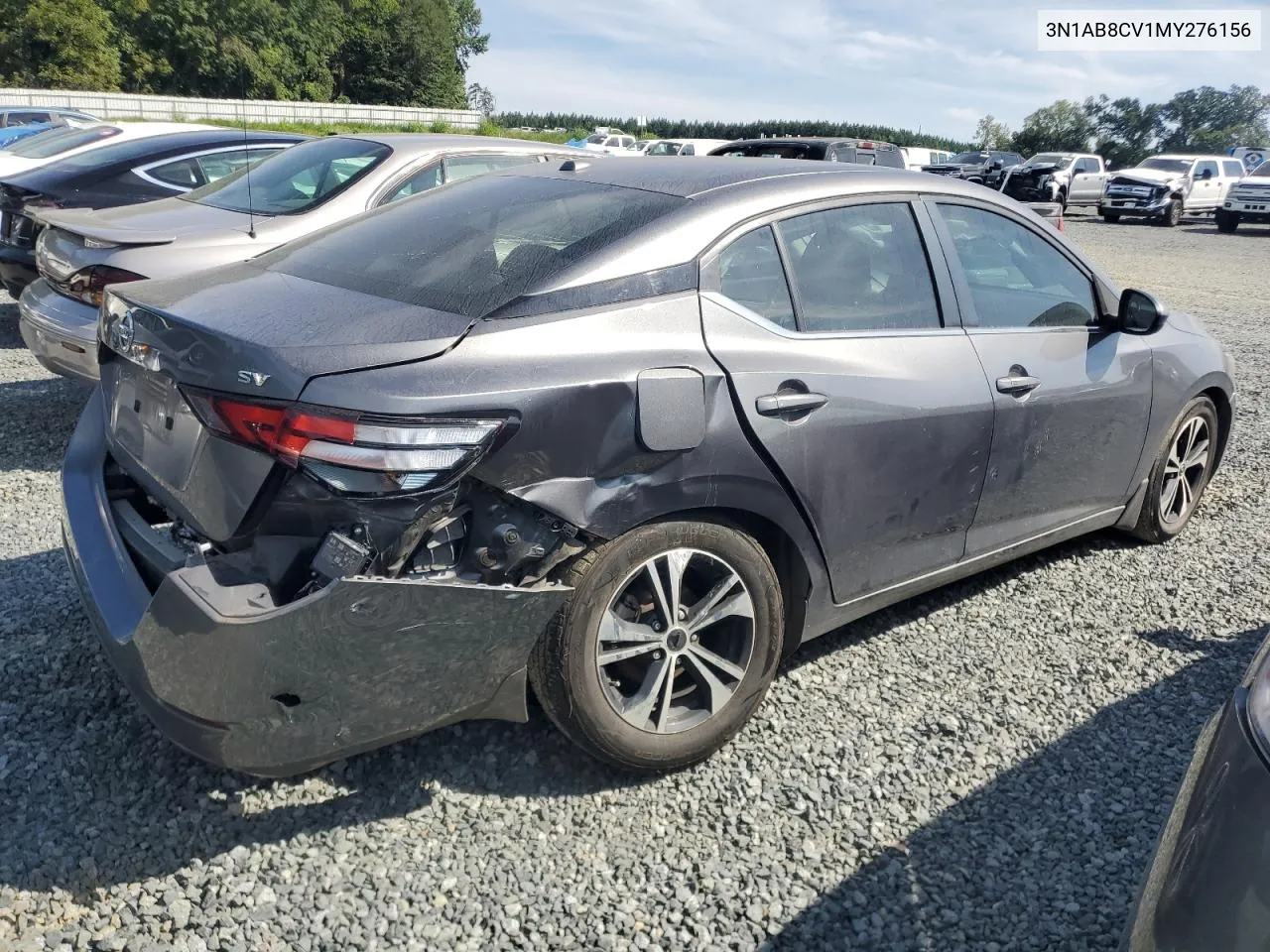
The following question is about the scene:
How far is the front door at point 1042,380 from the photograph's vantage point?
3449mm

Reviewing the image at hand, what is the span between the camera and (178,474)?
2.47 meters

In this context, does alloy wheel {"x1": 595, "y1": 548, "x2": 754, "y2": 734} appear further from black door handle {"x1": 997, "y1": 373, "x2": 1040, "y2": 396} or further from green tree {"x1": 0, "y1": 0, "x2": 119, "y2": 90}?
green tree {"x1": 0, "y1": 0, "x2": 119, "y2": 90}

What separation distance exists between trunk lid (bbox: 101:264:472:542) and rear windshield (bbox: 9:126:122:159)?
8764 mm

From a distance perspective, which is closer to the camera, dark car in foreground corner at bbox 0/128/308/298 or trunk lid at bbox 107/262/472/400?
trunk lid at bbox 107/262/472/400

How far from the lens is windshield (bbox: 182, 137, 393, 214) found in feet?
18.9

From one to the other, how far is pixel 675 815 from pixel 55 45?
57723mm

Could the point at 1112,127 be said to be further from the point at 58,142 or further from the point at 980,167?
the point at 58,142

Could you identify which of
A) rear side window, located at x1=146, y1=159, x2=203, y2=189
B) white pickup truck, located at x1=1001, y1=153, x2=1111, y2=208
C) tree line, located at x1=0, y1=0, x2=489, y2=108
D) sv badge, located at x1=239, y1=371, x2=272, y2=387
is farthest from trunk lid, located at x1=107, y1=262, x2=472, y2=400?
→ tree line, located at x1=0, y1=0, x2=489, y2=108

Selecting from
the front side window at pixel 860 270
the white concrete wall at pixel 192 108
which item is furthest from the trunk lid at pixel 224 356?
the white concrete wall at pixel 192 108

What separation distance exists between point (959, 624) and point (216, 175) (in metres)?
6.26

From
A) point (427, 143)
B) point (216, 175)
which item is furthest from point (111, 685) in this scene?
point (216, 175)

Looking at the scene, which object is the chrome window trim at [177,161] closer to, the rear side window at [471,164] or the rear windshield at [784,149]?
the rear side window at [471,164]

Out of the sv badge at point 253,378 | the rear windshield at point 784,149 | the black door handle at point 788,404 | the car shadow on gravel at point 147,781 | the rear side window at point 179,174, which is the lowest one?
the car shadow on gravel at point 147,781

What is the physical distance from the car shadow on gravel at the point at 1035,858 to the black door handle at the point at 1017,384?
1.08 metres
